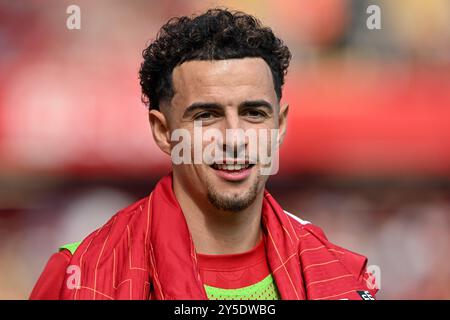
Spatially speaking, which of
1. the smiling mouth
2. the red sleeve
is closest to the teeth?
the smiling mouth

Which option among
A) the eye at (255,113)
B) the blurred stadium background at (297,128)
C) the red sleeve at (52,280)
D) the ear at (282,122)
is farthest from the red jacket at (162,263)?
the blurred stadium background at (297,128)

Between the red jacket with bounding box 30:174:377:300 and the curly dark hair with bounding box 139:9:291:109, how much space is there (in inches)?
13.2

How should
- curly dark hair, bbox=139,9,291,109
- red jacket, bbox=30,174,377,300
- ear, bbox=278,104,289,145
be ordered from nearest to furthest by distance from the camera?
red jacket, bbox=30,174,377,300 < curly dark hair, bbox=139,9,291,109 < ear, bbox=278,104,289,145

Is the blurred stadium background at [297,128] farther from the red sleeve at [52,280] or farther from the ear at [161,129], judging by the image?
the red sleeve at [52,280]

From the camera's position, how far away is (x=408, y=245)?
3.99 meters

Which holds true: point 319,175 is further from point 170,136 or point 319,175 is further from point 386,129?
point 170,136

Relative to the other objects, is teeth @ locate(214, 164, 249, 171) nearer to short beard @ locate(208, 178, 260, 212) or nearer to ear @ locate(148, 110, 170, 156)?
short beard @ locate(208, 178, 260, 212)

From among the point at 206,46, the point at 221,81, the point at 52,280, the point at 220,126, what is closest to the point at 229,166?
the point at 220,126

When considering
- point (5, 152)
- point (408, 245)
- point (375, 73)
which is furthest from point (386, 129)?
point (5, 152)

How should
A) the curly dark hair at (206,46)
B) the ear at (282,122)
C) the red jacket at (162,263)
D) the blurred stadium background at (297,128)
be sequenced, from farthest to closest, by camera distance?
the blurred stadium background at (297,128) → the ear at (282,122) → the curly dark hair at (206,46) → the red jacket at (162,263)

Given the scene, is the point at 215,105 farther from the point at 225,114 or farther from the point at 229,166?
the point at 229,166

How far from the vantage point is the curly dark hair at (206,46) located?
245 centimetres

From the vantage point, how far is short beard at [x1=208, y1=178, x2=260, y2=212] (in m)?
2.37

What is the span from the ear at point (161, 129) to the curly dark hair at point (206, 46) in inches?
1.7
